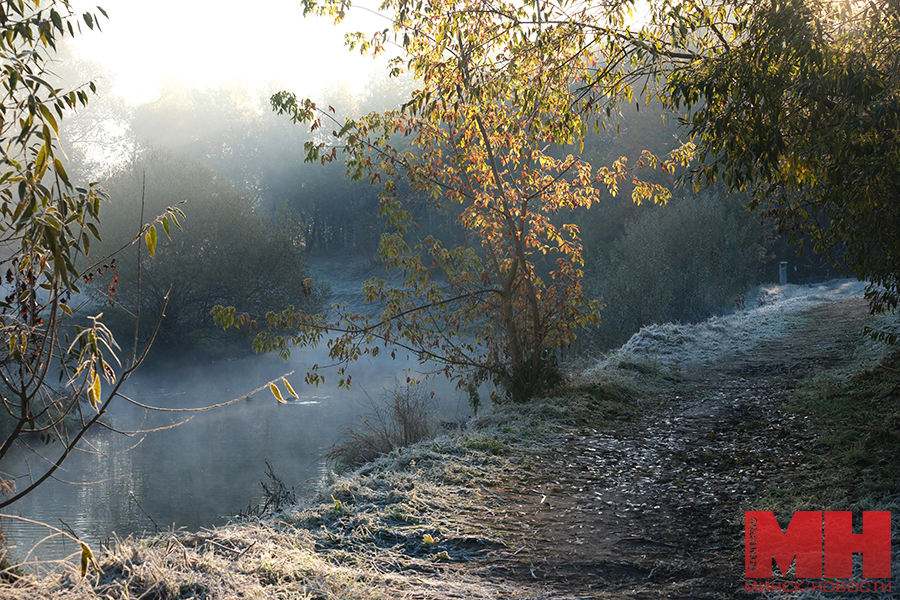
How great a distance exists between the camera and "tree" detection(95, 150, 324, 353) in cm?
2344

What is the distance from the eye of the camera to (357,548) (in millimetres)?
4004

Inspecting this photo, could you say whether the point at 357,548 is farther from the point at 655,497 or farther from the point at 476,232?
the point at 476,232

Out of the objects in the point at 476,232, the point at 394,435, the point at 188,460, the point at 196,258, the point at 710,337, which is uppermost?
the point at 196,258

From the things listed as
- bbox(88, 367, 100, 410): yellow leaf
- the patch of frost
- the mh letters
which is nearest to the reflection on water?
bbox(88, 367, 100, 410): yellow leaf

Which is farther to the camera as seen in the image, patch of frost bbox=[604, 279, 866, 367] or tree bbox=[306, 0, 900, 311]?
patch of frost bbox=[604, 279, 866, 367]

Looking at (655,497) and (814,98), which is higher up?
(814,98)

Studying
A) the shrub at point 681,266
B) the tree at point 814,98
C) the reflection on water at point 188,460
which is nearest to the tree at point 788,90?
the tree at point 814,98

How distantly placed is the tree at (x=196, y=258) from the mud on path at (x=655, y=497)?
17454 millimetres

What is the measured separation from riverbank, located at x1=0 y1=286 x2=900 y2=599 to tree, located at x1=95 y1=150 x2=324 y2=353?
17133 millimetres

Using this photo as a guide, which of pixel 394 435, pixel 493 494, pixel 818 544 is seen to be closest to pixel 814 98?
pixel 818 544

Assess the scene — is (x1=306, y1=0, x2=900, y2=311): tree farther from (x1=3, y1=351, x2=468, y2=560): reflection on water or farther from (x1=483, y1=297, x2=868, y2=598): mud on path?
(x1=3, y1=351, x2=468, y2=560): reflection on water

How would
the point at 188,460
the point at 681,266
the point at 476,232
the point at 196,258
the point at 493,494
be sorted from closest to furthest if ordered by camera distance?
the point at 493,494 → the point at 476,232 → the point at 188,460 → the point at 681,266 → the point at 196,258
